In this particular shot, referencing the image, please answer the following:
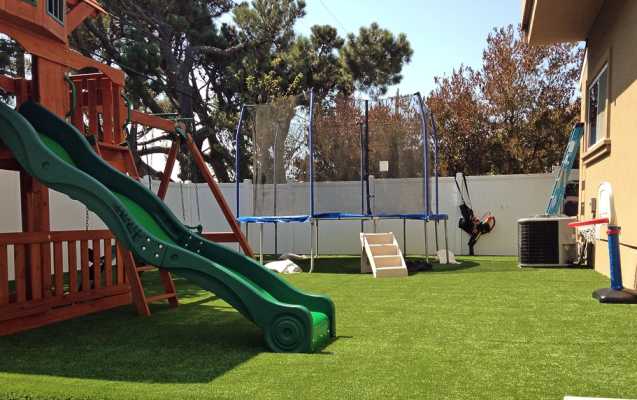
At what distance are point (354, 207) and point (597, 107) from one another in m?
4.81

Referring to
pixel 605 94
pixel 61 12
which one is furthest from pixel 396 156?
pixel 61 12

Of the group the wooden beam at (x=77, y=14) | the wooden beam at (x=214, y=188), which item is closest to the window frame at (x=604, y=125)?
the wooden beam at (x=214, y=188)

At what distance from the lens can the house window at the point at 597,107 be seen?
27.9ft

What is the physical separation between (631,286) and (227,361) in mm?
4915

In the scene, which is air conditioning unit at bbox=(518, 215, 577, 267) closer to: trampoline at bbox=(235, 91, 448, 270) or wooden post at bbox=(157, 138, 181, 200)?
trampoline at bbox=(235, 91, 448, 270)

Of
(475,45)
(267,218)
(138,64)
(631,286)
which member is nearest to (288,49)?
(138,64)

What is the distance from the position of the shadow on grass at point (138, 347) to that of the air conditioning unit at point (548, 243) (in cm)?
605

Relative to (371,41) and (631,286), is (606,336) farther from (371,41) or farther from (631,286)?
(371,41)

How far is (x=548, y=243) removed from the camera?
966cm

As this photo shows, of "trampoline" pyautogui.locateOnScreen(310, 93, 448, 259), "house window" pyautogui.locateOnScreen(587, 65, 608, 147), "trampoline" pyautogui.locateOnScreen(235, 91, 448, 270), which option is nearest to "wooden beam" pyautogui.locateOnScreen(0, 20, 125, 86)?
"trampoline" pyautogui.locateOnScreen(235, 91, 448, 270)

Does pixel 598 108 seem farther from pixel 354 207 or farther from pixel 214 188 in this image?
pixel 214 188

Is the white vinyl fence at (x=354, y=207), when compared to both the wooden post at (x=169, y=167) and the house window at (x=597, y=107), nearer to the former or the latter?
the house window at (x=597, y=107)

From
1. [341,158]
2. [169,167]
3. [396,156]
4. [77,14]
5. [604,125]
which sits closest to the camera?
[77,14]

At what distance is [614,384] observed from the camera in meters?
2.97
